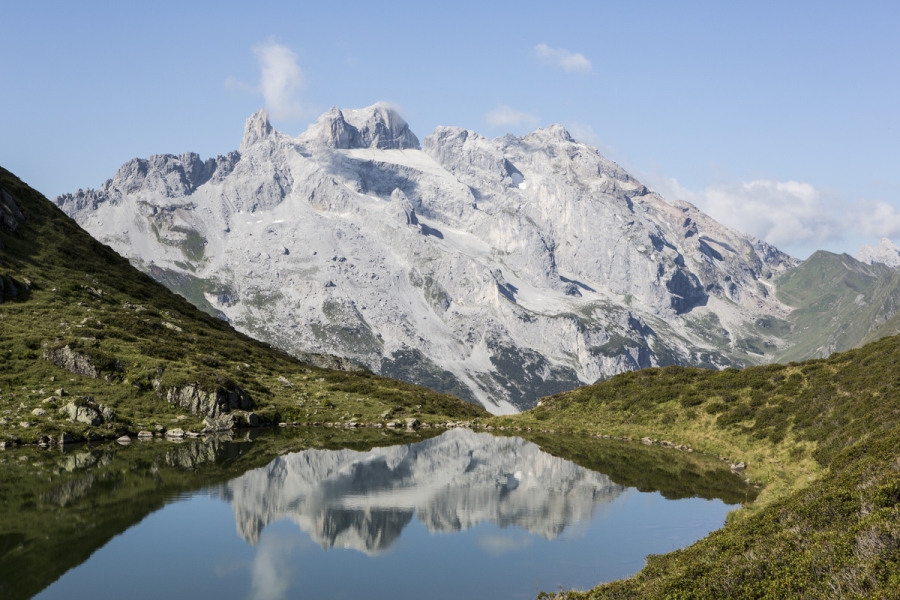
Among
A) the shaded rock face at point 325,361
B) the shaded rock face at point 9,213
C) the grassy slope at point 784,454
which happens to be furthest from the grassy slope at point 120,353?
the shaded rock face at point 325,361

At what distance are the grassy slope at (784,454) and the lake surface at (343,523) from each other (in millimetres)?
6196

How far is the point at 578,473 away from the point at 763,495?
1742 cm

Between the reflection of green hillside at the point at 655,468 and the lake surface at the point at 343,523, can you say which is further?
the reflection of green hillside at the point at 655,468

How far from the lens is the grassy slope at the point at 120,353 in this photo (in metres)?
80.2

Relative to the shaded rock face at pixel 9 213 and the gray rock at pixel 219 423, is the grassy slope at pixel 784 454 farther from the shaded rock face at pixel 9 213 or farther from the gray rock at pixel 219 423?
the shaded rock face at pixel 9 213

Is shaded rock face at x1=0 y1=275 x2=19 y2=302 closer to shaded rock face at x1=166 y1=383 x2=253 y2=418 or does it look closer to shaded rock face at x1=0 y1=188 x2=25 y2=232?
shaded rock face at x1=0 y1=188 x2=25 y2=232

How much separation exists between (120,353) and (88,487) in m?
42.8

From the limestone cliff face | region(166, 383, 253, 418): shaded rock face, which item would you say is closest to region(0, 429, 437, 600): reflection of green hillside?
the limestone cliff face

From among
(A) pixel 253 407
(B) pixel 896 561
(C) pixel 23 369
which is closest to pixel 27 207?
(C) pixel 23 369

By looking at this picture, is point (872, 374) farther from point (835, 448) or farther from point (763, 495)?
point (763, 495)

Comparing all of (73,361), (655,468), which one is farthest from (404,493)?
(73,361)

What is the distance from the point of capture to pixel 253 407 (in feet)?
306

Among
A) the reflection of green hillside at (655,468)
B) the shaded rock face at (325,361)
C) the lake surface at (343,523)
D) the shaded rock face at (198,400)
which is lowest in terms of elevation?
the lake surface at (343,523)

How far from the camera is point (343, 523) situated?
4341cm
